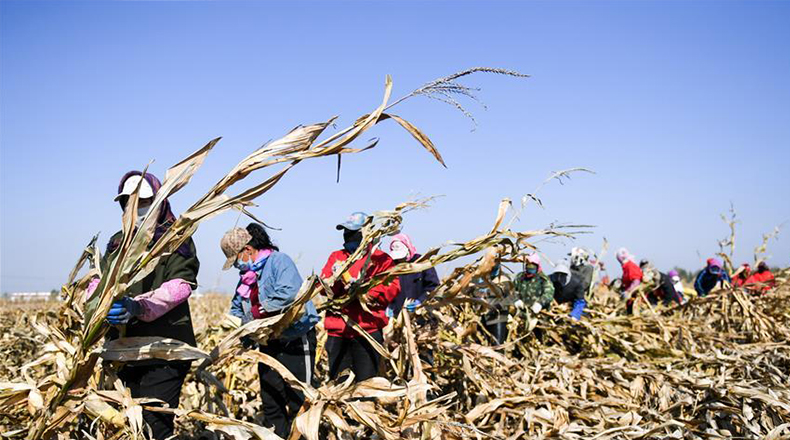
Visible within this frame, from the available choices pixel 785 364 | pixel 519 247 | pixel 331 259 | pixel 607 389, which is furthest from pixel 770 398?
pixel 331 259

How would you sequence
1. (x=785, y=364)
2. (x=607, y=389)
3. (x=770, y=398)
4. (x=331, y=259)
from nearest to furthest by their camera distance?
(x=770, y=398) < (x=331, y=259) < (x=607, y=389) < (x=785, y=364)

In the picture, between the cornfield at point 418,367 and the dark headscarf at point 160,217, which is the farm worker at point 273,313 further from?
the dark headscarf at point 160,217

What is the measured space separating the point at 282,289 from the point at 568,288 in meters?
4.13

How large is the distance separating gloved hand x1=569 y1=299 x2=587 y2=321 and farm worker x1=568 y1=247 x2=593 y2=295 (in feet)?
1.45

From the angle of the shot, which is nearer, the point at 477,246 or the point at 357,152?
the point at 357,152

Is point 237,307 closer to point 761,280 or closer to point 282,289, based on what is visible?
point 282,289

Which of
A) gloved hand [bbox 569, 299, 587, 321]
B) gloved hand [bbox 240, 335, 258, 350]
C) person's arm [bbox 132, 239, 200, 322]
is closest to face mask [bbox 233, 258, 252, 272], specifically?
gloved hand [bbox 240, 335, 258, 350]

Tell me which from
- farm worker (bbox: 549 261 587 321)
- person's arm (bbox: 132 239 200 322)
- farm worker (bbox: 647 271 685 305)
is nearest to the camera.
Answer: person's arm (bbox: 132 239 200 322)

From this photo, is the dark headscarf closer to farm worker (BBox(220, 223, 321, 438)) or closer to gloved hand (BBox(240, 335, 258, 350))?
gloved hand (BBox(240, 335, 258, 350))

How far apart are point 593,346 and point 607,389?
157 centimetres

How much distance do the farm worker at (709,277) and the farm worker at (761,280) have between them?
471mm

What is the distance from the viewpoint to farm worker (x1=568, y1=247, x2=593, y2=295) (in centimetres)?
735

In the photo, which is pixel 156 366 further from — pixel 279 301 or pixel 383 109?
pixel 383 109

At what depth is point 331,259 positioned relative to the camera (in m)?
4.09
